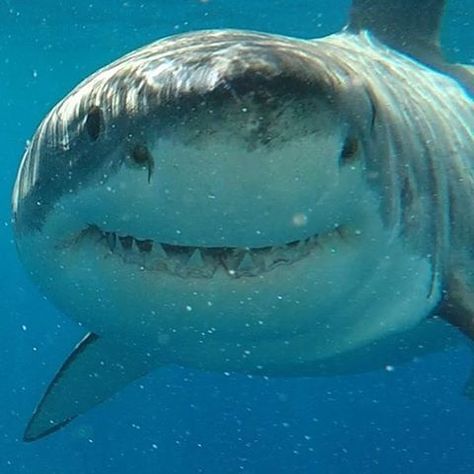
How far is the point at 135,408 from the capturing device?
2253cm

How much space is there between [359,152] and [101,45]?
21.3 m

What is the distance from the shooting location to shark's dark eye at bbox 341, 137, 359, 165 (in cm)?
229

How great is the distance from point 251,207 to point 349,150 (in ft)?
1.23

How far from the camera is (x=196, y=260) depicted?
256cm

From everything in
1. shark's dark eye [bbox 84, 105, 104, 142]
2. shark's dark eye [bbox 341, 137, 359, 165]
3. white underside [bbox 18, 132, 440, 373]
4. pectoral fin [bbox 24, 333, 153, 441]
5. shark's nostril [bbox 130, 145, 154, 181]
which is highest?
shark's dark eye [bbox 84, 105, 104, 142]

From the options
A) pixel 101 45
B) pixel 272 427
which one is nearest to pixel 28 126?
pixel 101 45

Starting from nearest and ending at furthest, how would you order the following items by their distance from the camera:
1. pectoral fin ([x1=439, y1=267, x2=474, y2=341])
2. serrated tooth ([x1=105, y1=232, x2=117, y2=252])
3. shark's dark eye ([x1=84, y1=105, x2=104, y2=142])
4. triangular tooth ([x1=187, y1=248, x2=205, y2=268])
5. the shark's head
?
the shark's head < shark's dark eye ([x1=84, y1=105, x2=104, y2=142]) < triangular tooth ([x1=187, y1=248, x2=205, y2=268]) < serrated tooth ([x1=105, y1=232, x2=117, y2=252]) < pectoral fin ([x1=439, y1=267, x2=474, y2=341])

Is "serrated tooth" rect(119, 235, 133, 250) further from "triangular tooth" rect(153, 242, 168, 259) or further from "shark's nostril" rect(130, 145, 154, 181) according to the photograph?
"shark's nostril" rect(130, 145, 154, 181)

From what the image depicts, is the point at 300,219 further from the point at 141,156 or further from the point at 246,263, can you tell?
the point at 141,156

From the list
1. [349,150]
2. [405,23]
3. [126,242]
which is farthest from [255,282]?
[405,23]

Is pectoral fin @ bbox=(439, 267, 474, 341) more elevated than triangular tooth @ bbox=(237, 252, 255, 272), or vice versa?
triangular tooth @ bbox=(237, 252, 255, 272)

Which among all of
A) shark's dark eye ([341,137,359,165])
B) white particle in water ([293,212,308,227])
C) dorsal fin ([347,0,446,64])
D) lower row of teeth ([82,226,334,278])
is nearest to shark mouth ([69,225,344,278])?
lower row of teeth ([82,226,334,278])

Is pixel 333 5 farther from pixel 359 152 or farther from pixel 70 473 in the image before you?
pixel 359 152

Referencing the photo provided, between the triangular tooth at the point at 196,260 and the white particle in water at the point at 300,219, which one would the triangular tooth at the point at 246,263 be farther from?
the white particle in water at the point at 300,219
